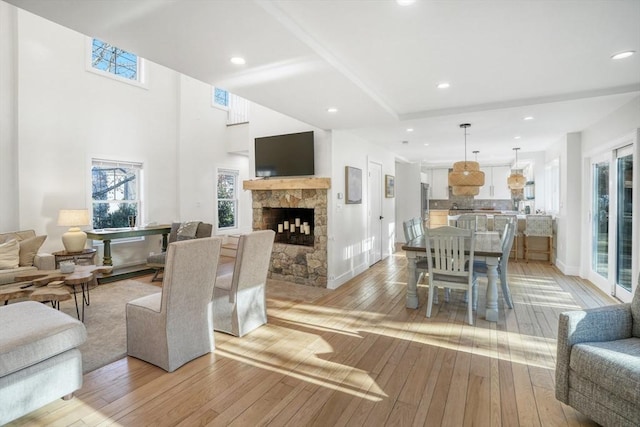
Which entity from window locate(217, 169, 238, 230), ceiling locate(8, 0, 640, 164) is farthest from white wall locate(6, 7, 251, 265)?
ceiling locate(8, 0, 640, 164)

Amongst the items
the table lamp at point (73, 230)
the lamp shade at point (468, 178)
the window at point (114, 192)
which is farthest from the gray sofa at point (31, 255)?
the lamp shade at point (468, 178)

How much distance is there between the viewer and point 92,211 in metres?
5.67

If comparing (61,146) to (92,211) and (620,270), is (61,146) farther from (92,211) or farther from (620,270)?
(620,270)

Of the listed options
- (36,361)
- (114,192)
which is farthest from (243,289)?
(114,192)

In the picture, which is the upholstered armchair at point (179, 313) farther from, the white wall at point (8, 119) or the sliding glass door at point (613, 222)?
the sliding glass door at point (613, 222)

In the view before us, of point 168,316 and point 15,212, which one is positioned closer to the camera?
point 168,316

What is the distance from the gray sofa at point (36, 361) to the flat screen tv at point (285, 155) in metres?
3.47

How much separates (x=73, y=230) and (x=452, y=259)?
5290mm

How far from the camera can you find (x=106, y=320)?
11.7 feet

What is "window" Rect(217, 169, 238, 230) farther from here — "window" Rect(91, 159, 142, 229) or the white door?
the white door

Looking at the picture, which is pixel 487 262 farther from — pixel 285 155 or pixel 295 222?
pixel 285 155

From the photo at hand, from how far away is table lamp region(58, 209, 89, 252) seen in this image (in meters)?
4.72

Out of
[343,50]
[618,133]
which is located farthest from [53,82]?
[618,133]

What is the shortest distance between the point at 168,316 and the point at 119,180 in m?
4.70
